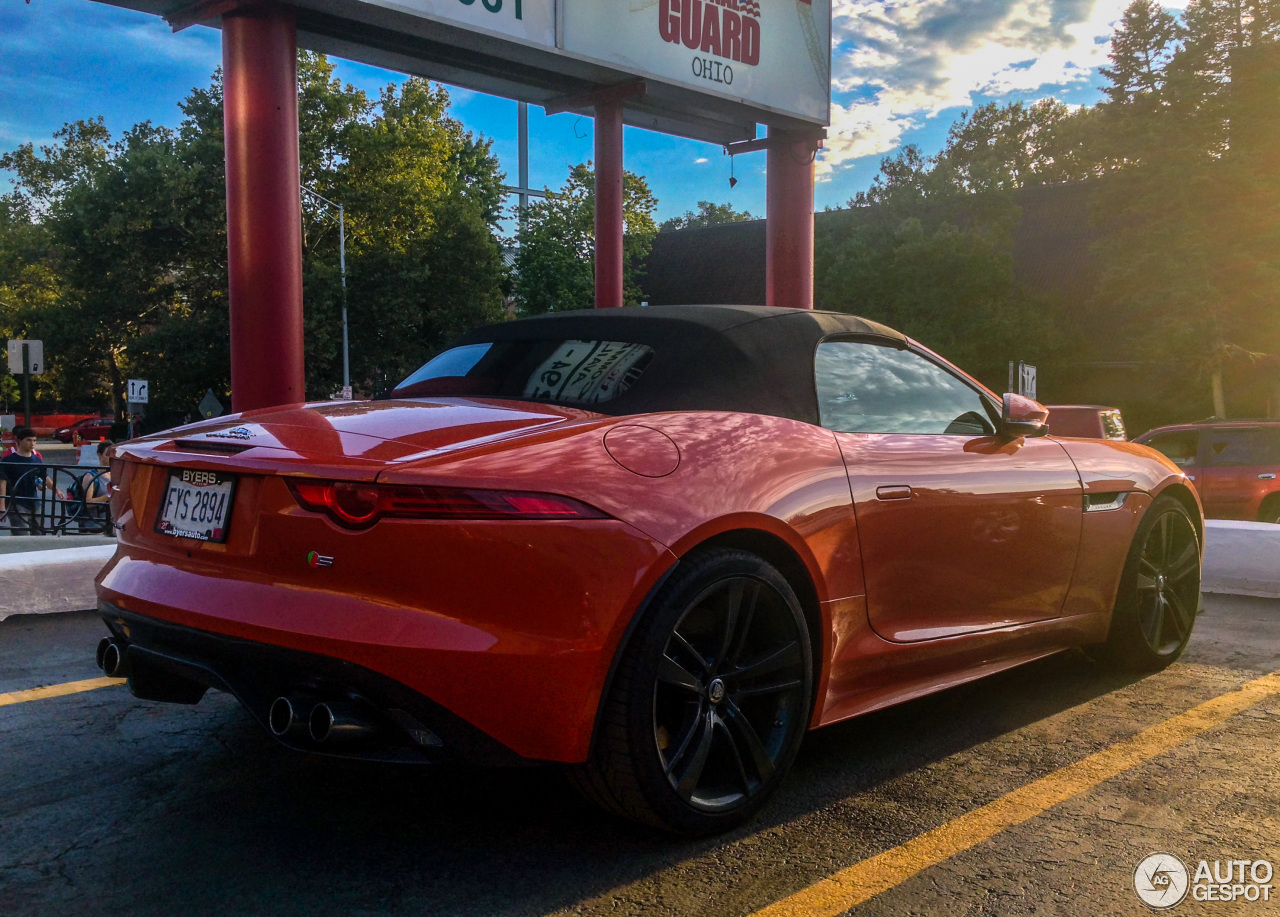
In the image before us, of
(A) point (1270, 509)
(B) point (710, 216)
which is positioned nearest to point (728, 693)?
(A) point (1270, 509)

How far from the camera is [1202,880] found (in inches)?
107

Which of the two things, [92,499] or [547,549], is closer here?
[547,549]

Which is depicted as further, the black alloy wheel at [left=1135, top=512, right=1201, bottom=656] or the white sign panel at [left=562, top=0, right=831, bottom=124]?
the white sign panel at [left=562, top=0, right=831, bottom=124]

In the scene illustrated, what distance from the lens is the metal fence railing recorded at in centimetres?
1048

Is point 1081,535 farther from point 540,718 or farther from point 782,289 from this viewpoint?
point 782,289

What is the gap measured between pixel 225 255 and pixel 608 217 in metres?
27.4

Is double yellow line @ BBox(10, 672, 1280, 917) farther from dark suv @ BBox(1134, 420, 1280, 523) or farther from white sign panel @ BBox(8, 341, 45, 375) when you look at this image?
white sign panel @ BBox(8, 341, 45, 375)

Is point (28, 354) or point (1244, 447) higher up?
point (28, 354)

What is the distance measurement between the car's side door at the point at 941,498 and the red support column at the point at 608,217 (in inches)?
444

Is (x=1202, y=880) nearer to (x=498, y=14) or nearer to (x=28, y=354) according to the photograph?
(x=498, y=14)

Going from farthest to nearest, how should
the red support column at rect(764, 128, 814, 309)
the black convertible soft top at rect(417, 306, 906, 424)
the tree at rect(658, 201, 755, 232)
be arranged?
the tree at rect(658, 201, 755, 232) < the red support column at rect(764, 128, 814, 309) < the black convertible soft top at rect(417, 306, 906, 424)

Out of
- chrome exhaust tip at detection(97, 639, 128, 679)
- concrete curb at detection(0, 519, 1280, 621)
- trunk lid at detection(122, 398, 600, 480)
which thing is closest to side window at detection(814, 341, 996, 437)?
trunk lid at detection(122, 398, 600, 480)

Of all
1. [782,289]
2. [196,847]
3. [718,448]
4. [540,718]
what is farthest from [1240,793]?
[782,289]

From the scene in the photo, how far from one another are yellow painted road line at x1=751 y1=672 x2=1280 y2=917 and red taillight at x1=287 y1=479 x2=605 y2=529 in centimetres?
101
